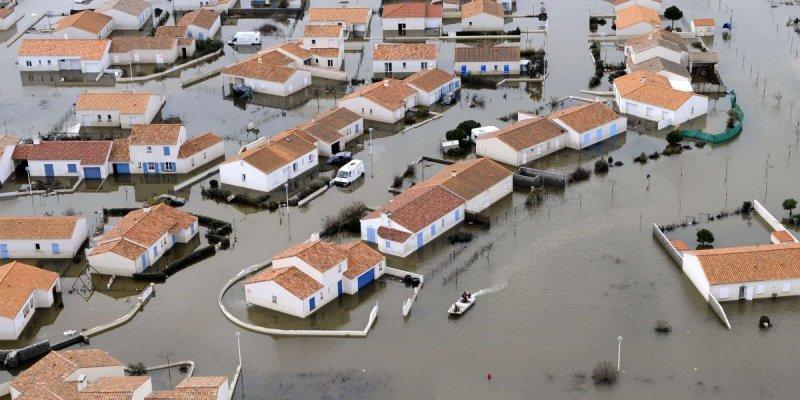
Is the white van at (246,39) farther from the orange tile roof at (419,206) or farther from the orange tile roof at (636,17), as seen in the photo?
the orange tile roof at (419,206)

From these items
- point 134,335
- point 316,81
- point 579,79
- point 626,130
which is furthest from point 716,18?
point 134,335

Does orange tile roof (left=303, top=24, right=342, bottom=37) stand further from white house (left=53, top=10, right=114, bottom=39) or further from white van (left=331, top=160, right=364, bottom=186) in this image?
white van (left=331, top=160, right=364, bottom=186)

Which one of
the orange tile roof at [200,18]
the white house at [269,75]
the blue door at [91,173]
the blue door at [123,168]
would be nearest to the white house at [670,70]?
the white house at [269,75]

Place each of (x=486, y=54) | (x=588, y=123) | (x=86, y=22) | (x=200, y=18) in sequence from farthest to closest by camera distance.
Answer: (x=200, y=18) < (x=86, y=22) < (x=486, y=54) < (x=588, y=123)

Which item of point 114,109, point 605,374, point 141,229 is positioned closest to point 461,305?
point 605,374

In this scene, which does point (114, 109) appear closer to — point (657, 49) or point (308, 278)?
point (308, 278)

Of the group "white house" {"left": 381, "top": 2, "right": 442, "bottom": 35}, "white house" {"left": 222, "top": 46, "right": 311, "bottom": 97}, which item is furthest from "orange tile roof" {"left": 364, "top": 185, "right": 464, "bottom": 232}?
"white house" {"left": 381, "top": 2, "right": 442, "bottom": 35}
